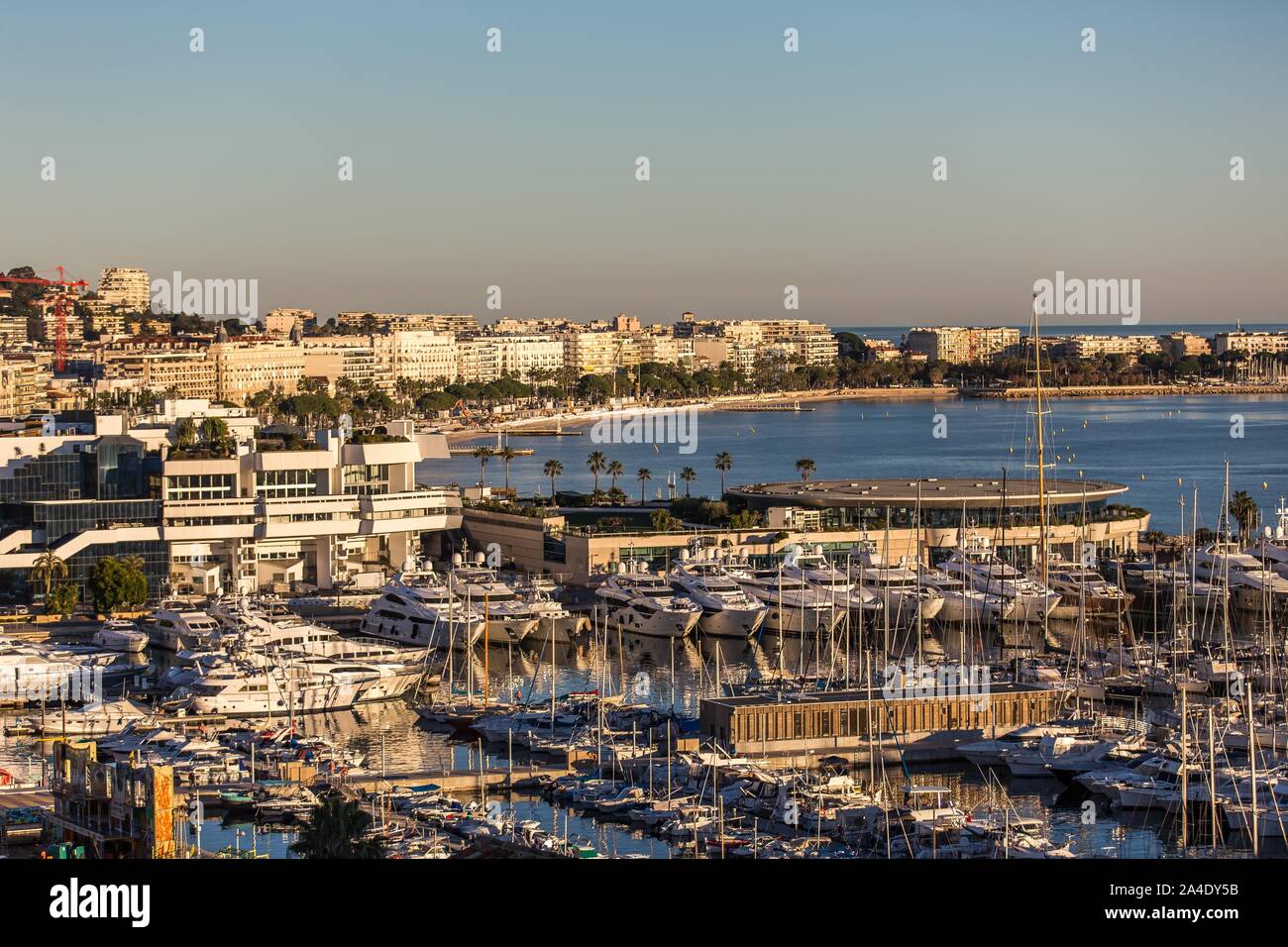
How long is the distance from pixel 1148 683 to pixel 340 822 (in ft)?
28.6

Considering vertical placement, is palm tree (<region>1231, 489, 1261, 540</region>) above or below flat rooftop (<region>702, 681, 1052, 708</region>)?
above

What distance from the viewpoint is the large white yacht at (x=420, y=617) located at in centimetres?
1656

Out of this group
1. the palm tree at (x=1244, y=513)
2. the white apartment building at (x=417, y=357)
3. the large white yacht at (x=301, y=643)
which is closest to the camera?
the large white yacht at (x=301, y=643)

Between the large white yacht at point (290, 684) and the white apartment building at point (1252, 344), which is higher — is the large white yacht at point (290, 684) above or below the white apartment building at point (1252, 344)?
below

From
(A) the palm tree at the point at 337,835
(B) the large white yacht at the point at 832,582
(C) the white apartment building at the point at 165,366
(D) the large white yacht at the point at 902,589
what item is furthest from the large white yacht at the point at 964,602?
(C) the white apartment building at the point at 165,366

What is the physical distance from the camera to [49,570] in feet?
59.0

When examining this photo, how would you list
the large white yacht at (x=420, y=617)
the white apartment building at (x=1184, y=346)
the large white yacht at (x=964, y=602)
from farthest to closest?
1. the white apartment building at (x=1184, y=346)
2. the large white yacht at (x=964, y=602)
3. the large white yacht at (x=420, y=617)

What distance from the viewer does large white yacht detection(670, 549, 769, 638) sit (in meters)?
17.6

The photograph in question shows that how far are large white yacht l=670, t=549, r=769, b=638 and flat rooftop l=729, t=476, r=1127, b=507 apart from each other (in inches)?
137

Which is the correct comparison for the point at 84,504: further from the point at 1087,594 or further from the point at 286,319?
the point at 286,319

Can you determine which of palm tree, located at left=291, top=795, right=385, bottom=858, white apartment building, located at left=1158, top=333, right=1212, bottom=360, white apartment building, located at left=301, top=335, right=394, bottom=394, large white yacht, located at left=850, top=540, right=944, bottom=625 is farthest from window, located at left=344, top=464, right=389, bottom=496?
white apartment building, located at left=1158, top=333, right=1212, bottom=360

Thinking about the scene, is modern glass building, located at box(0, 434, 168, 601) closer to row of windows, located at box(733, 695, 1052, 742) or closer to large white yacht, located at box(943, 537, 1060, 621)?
large white yacht, located at box(943, 537, 1060, 621)

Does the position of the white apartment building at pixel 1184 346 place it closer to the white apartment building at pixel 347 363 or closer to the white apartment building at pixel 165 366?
the white apartment building at pixel 347 363

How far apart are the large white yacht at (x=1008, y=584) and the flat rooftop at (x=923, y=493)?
190 cm
